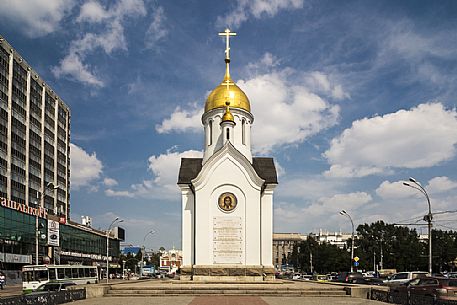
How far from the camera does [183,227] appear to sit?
39.1 metres

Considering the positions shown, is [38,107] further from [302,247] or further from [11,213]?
[302,247]

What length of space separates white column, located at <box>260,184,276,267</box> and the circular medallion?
8.37ft

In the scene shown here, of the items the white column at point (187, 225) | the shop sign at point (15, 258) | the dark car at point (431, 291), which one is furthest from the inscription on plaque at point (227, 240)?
the shop sign at point (15, 258)

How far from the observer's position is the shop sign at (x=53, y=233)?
62.1 metres

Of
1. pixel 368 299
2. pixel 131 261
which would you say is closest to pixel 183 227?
pixel 368 299

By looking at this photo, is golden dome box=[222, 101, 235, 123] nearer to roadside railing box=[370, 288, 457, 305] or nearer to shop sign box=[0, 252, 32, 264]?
roadside railing box=[370, 288, 457, 305]

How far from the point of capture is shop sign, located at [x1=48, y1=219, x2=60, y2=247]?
6212cm

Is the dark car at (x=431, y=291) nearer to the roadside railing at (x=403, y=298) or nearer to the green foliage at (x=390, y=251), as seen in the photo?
the roadside railing at (x=403, y=298)

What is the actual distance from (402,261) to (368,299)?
53.6 metres

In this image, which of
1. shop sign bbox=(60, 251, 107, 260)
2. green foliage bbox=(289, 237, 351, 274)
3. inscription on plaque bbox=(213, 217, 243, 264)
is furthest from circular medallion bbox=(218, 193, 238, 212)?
green foliage bbox=(289, 237, 351, 274)

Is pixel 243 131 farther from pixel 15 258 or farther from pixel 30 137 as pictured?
pixel 30 137

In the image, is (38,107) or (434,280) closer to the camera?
(434,280)

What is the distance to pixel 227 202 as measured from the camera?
38031mm

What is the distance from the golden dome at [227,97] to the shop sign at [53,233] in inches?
1173
